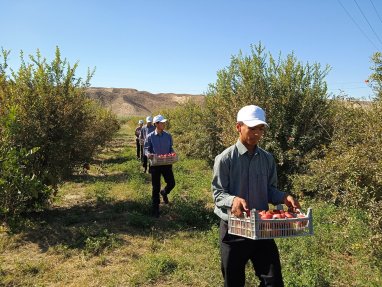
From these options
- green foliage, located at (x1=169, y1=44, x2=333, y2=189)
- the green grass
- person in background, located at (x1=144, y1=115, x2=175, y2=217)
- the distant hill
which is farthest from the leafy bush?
the distant hill

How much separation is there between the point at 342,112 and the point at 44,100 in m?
6.08

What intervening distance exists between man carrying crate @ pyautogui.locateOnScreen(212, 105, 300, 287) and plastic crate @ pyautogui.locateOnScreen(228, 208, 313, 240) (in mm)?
113

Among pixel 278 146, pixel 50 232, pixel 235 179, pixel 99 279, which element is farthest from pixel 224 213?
pixel 278 146

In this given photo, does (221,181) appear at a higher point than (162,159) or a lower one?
higher

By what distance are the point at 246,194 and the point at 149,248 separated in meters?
3.29

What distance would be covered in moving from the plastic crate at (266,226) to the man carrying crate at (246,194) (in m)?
0.11

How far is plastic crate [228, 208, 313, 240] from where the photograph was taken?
108 inches

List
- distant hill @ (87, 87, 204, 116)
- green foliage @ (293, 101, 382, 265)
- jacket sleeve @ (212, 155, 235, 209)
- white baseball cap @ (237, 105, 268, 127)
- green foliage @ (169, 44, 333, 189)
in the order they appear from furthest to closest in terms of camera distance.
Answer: distant hill @ (87, 87, 204, 116)
green foliage @ (169, 44, 333, 189)
green foliage @ (293, 101, 382, 265)
jacket sleeve @ (212, 155, 235, 209)
white baseball cap @ (237, 105, 268, 127)

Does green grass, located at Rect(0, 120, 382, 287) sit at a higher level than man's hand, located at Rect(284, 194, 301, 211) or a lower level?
lower

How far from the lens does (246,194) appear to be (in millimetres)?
3146

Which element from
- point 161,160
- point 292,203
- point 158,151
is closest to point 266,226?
point 292,203

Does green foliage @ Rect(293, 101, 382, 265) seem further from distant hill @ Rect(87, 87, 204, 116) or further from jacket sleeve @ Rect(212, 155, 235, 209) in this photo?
distant hill @ Rect(87, 87, 204, 116)

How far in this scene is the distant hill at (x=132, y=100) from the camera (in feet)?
337

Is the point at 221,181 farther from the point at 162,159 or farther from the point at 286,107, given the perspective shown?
the point at 286,107
